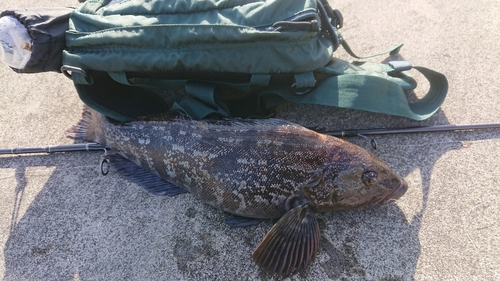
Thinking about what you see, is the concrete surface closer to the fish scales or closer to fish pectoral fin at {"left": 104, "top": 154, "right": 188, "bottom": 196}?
fish pectoral fin at {"left": 104, "top": 154, "right": 188, "bottom": 196}

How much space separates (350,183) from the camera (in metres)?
2.17

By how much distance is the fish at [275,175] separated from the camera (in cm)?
214

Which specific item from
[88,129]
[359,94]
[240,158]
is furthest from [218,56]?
[88,129]

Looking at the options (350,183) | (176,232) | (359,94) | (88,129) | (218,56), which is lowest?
(176,232)

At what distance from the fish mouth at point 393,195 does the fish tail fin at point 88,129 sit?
6.68 ft

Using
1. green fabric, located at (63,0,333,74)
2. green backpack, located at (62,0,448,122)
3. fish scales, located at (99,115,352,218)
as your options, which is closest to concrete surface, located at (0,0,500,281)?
fish scales, located at (99,115,352,218)

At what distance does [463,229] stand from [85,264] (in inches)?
98.9

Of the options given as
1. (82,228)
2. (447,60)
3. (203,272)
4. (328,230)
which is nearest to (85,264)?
(82,228)

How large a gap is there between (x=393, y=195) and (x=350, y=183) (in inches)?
12.0

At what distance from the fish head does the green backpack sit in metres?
0.44

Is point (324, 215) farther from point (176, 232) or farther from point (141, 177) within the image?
point (141, 177)

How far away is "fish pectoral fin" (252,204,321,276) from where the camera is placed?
2.11 metres

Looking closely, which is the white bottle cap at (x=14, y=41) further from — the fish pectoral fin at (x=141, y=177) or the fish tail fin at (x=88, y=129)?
the fish pectoral fin at (x=141, y=177)

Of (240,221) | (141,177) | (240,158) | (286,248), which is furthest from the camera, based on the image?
(141,177)
